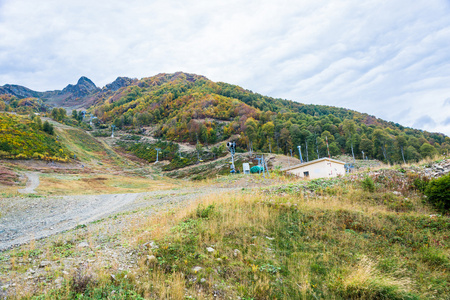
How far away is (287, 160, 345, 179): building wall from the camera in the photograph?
32.2 metres

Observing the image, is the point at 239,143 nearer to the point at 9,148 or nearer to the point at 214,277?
the point at 9,148

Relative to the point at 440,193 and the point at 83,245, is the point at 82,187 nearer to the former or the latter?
the point at 83,245

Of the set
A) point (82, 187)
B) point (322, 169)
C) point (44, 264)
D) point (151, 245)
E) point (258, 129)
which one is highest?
point (258, 129)

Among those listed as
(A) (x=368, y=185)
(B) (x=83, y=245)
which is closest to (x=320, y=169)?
(A) (x=368, y=185)

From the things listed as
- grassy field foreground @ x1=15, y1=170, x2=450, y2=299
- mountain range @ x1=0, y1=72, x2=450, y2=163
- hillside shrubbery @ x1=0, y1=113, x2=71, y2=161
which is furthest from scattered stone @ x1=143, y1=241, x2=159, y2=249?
mountain range @ x1=0, y1=72, x2=450, y2=163

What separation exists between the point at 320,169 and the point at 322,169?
0.30 metres

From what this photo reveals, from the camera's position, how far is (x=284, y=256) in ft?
19.0

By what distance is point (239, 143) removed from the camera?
81438 mm

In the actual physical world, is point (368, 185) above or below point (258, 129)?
below

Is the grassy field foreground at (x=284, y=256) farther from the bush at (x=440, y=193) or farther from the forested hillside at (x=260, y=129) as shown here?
the forested hillside at (x=260, y=129)

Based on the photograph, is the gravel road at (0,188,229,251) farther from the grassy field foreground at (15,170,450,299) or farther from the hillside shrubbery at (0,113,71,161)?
the hillside shrubbery at (0,113,71,161)

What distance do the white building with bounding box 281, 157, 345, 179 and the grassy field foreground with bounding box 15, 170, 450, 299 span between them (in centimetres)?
A: 2316

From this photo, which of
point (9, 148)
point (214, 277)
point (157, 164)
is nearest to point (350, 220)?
point (214, 277)

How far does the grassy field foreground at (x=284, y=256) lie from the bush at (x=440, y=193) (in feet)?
1.53
